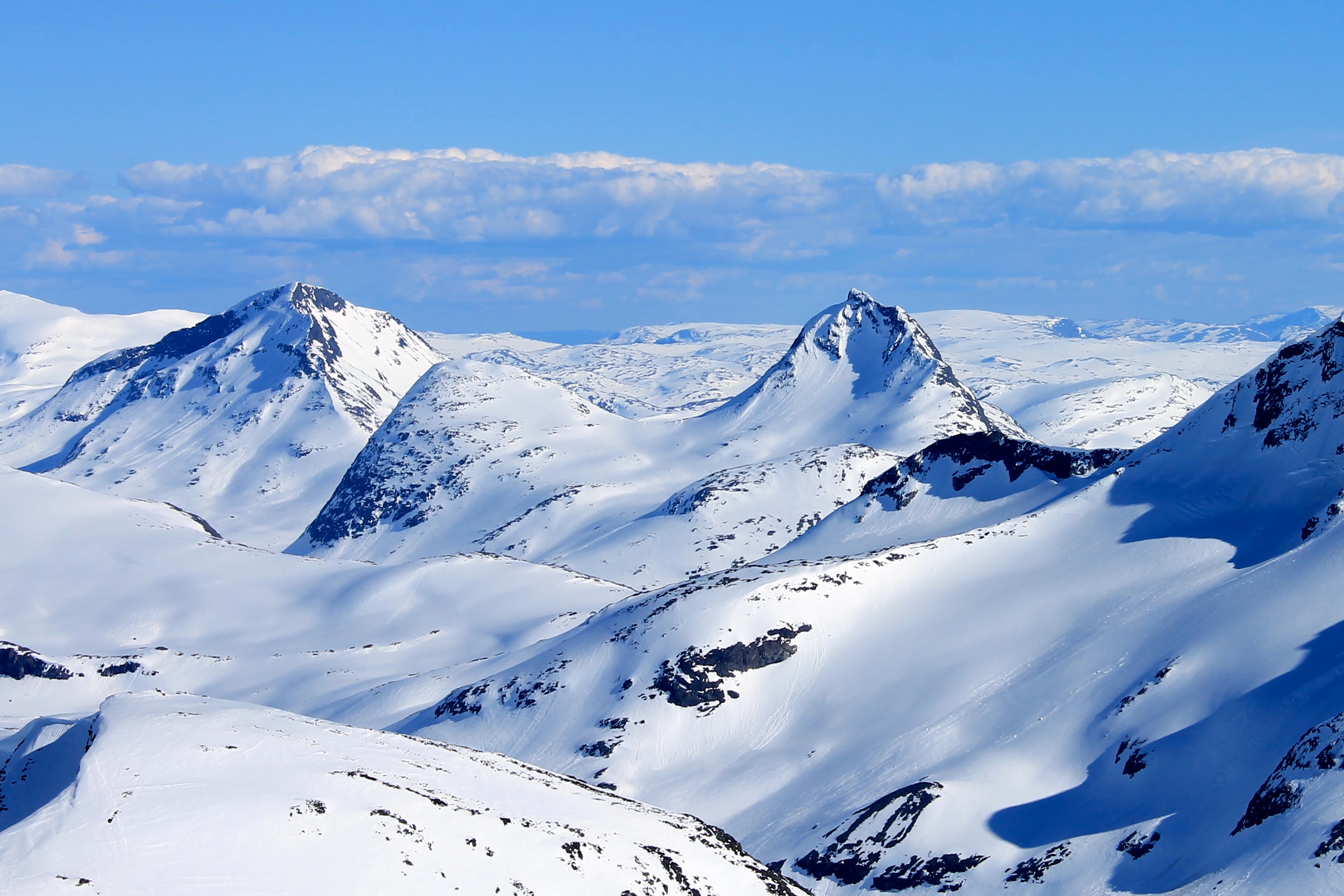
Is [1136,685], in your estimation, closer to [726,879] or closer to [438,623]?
[726,879]

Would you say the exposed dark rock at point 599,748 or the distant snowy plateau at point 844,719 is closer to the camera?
the distant snowy plateau at point 844,719

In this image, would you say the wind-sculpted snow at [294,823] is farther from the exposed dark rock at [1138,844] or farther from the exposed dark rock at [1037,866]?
the exposed dark rock at [1138,844]

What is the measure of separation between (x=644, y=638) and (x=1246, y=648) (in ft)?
184

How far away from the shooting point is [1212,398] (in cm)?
13325

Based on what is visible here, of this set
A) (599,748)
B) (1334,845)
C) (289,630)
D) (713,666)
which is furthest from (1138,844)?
(289,630)

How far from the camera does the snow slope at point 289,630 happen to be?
150 meters

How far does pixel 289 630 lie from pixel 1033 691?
121657 millimetres

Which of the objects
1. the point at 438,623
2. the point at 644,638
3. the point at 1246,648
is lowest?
the point at 438,623

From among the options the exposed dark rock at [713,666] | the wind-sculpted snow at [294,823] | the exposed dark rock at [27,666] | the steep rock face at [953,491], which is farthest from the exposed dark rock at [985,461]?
the exposed dark rock at [27,666]

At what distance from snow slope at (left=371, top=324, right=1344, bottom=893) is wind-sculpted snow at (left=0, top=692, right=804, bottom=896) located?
21186mm

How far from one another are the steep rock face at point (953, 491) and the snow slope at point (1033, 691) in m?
9.17

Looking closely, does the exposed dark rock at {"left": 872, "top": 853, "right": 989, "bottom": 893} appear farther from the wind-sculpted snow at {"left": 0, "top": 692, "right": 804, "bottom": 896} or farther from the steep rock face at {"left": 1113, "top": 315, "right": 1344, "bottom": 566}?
the steep rock face at {"left": 1113, "top": 315, "right": 1344, "bottom": 566}

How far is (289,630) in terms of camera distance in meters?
178

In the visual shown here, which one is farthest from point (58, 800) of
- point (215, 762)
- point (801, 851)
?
point (801, 851)
